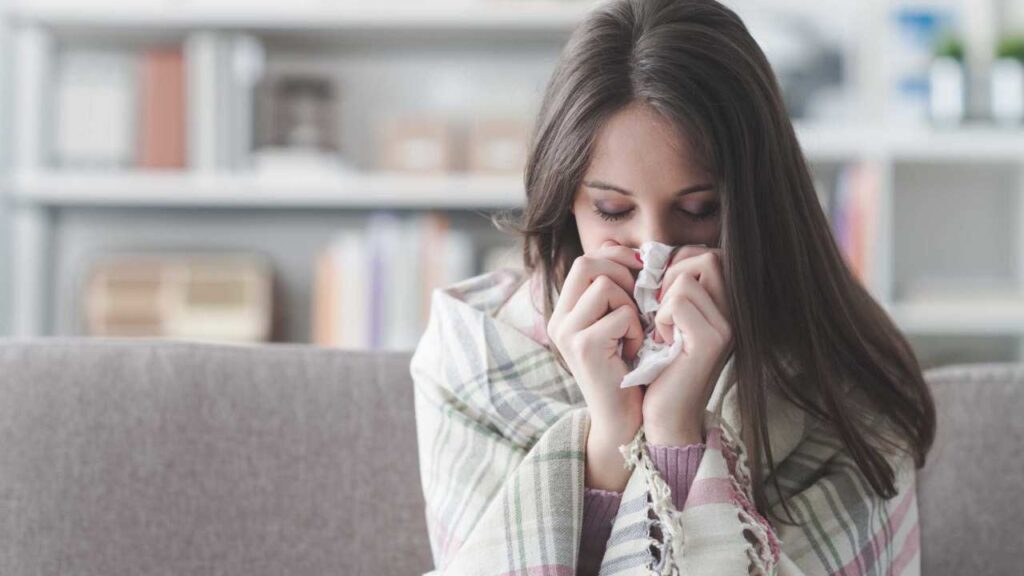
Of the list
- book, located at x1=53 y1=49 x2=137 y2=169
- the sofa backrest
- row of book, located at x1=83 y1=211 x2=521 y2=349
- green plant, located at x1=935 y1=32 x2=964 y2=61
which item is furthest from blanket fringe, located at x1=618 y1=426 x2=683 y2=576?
book, located at x1=53 y1=49 x2=137 y2=169

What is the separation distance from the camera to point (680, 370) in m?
0.96

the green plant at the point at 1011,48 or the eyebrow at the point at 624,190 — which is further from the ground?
the green plant at the point at 1011,48

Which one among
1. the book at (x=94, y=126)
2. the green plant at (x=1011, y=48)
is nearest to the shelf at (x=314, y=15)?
the book at (x=94, y=126)

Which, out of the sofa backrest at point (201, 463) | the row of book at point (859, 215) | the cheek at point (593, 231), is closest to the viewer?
the cheek at point (593, 231)

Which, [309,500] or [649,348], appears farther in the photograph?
[309,500]

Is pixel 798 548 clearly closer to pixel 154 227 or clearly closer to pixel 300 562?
pixel 300 562

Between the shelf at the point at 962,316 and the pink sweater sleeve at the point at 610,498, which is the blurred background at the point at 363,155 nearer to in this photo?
the shelf at the point at 962,316

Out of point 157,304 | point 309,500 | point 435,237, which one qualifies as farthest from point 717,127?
point 157,304

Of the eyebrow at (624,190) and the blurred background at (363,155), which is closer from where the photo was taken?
the eyebrow at (624,190)

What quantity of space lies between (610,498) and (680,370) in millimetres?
134

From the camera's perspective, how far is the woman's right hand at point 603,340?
967 mm

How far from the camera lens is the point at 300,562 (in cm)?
114

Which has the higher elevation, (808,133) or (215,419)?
(808,133)

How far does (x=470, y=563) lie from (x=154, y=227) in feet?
6.48
